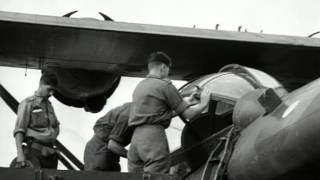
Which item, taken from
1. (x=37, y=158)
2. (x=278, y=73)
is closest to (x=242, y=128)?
(x=37, y=158)

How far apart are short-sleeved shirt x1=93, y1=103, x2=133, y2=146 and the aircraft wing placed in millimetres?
1880

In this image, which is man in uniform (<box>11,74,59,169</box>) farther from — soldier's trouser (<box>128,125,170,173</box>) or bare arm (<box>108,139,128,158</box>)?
soldier's trouser (<box>128,125,170,173</box>)

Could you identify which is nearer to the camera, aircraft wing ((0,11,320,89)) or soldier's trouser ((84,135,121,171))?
soldier's trouser ((84,135,121,171))

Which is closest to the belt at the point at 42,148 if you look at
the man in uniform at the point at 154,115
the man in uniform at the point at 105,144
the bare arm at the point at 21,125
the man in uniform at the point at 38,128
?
the man in uniform at the point at 38,128

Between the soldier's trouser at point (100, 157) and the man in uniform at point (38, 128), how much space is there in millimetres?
396

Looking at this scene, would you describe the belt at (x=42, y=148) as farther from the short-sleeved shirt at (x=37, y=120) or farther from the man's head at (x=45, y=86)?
the man's head at (x=45, y=86)

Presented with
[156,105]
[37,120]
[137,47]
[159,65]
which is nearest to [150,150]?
[156,105]

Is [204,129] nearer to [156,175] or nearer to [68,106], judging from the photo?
[156,175]

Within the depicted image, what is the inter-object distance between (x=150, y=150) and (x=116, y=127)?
4.55 feet

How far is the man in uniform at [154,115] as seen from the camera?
27.4ft

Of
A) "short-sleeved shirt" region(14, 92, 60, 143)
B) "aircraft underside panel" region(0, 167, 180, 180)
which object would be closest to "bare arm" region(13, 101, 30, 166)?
"short-sleeved shirt" region(14, 92, 60, 143)

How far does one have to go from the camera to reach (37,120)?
1016cm

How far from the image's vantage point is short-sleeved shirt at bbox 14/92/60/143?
9.99 m

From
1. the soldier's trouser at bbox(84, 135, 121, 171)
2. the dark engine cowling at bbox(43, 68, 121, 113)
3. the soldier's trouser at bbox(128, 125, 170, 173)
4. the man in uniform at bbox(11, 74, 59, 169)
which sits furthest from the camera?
the dark engine cowling at bbox(43, 68, 121, 113)
